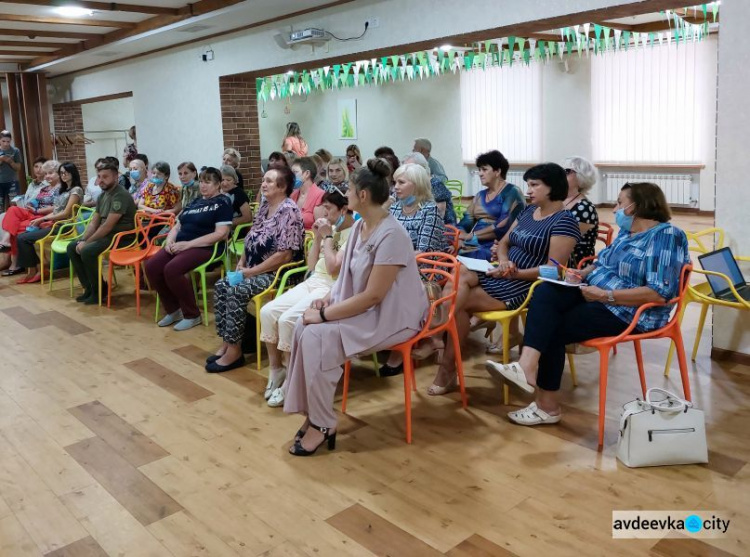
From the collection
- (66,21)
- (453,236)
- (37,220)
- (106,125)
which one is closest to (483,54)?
(66,21)

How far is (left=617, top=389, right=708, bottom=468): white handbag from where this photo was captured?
2750 millimetres

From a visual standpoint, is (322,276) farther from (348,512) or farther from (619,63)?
(619,63)

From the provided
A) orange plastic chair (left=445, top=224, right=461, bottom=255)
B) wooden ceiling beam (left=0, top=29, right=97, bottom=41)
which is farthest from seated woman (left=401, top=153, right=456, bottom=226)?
wooden ceiling beam (left=0, top=29, right=97, bottom=41)

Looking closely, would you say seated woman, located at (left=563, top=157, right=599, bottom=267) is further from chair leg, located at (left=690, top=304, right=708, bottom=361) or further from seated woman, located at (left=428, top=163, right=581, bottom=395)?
chair leg, located at (left=690, top=304, right=708, bottom=361)

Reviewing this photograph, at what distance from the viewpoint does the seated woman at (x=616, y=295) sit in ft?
9.86

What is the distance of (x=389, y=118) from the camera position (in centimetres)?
1409

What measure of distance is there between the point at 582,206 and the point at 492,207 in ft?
2.62

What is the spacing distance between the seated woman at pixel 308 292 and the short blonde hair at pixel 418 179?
0.39 metres

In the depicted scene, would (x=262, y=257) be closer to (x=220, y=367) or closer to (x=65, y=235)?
(x=220, y=367)

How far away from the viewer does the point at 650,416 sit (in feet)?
9.05

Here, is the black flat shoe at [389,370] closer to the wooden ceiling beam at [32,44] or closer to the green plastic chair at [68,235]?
the green plastic chair at [68,235]

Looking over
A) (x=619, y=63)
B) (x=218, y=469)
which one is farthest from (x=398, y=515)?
(x=619, y=63)

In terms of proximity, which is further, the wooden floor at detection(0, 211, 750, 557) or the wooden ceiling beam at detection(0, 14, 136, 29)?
the wooden ceiling beam at detection(0, 14, 136, 29)

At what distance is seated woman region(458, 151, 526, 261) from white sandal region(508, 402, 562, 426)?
1396 mm
